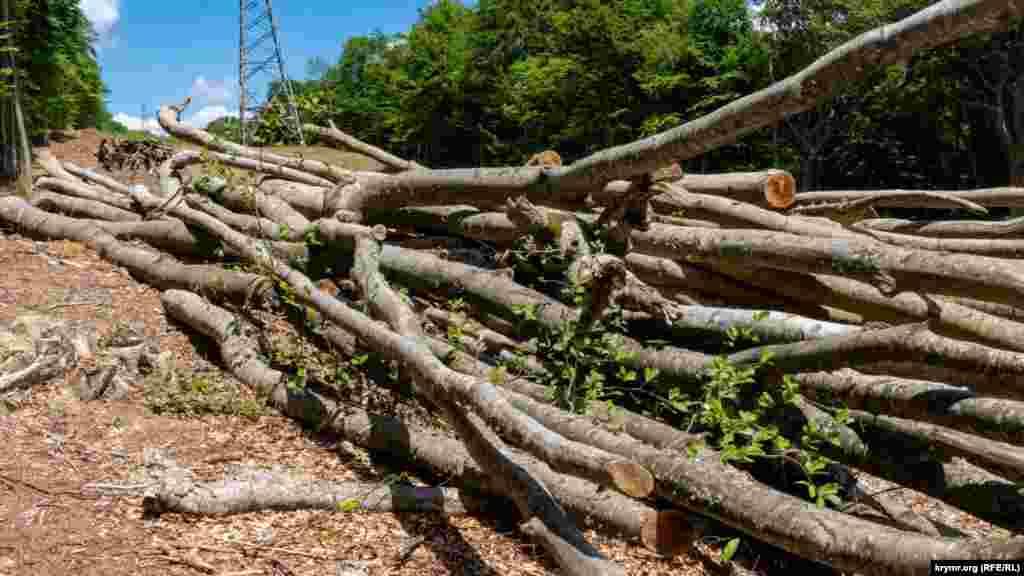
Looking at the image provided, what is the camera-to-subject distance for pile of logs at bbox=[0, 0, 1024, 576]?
2883 mm

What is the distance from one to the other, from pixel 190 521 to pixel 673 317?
8.36 feet

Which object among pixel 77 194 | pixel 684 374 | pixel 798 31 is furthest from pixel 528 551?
pixel 798 31

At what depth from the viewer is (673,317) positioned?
4305mm

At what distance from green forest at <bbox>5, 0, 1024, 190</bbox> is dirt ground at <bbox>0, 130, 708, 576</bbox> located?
12.4m

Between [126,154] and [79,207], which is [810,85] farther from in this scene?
[126,154]

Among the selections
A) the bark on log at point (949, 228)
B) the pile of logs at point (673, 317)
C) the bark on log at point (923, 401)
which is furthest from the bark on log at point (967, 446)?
the bark on log at point (949, 228)

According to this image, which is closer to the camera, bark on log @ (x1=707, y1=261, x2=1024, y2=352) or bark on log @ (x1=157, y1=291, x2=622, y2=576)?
bark on log @ (x1=157, y1=291, x2=622, y2=576)

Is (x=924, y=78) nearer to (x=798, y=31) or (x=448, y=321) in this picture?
(x=798, y=31)

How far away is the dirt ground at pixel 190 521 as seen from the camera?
3176 millimetres

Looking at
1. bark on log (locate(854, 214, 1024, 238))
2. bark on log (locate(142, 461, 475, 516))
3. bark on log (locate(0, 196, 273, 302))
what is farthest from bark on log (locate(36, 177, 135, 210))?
bark on log (locate(854, 214, 1024, 238))

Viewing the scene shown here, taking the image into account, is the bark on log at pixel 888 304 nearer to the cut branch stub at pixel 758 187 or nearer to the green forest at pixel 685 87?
the cut branch stub at pixel 758 187

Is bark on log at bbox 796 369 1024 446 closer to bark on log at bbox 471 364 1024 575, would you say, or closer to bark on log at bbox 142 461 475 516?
bark on log at bbox 471 364 1024 575

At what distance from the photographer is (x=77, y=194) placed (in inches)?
348

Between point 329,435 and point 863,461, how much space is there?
2.90 m
